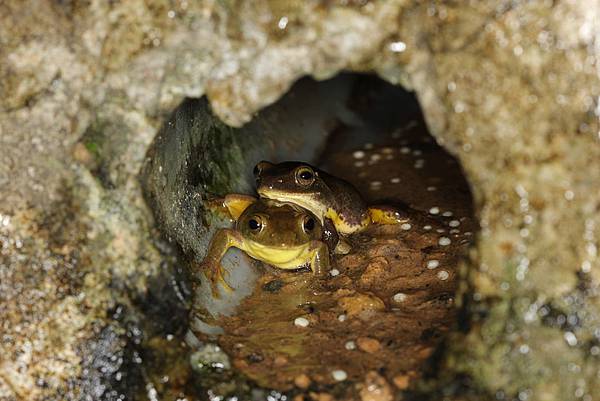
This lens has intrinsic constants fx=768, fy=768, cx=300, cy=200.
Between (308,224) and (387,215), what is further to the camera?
(387,215)

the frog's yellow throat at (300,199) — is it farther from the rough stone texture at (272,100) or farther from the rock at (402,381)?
the rock at (402,381)

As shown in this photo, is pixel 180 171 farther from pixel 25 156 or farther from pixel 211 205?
pixel 25 156

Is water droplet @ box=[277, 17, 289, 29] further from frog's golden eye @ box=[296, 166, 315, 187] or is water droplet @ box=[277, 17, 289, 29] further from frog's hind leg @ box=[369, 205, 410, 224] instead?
frog's hind leg @ box=[369, 205, 410, 224]

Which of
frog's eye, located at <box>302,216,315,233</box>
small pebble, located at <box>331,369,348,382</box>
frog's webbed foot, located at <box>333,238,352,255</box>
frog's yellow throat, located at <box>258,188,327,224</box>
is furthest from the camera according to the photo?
frog's webbed foot, located at <box>333,238,352,255</box>

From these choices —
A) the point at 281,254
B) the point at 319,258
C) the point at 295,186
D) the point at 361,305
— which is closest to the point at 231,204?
the point at 295,186

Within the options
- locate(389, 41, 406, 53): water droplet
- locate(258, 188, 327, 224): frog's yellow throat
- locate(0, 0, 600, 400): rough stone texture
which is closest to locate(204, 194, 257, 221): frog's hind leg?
locate(258, 188, 327, 224): frog's yellow throat

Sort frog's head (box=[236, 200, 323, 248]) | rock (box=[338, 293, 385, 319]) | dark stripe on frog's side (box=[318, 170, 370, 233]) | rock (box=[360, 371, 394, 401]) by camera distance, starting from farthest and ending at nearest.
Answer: dark stripe on frog's side (box=[318, 170, 370, 233])
frog's head (box=[236, 200, 323, 248])
rock (box=[338, 293, 385, 319])
rock (box=[360, 371, 394, 401])

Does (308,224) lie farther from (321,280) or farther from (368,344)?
(368,344)
